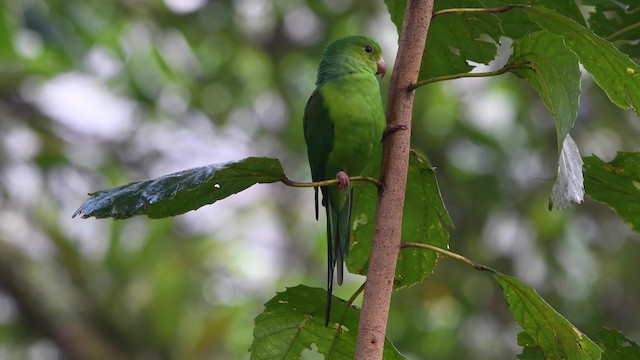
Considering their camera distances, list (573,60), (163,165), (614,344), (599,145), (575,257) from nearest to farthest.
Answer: (573,60) < (614,344) < (599,145) < (575,257) < (163,165)

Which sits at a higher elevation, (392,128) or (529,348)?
(392,128)

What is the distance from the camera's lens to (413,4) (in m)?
1.72

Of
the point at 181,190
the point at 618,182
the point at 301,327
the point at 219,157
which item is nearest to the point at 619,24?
the point at 618,182

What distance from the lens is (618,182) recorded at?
2.09 meters

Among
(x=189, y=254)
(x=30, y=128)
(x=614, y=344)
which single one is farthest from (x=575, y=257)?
(x=614, y=344)

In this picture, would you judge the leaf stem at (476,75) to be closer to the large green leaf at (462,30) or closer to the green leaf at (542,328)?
the large green leaf at (462,30)

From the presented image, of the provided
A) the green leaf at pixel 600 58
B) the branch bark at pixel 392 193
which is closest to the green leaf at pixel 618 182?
the green leaf at pixel 600 58

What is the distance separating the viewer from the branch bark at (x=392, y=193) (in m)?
1.56

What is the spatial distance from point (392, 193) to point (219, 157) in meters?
7.77

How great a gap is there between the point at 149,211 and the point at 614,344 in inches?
41.6

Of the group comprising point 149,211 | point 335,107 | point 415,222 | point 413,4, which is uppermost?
point 335,107

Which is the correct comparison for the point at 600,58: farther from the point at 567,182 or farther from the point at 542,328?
the point at 542,328

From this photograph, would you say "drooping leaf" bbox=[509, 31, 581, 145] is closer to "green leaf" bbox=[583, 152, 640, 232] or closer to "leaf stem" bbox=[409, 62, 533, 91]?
"leaf stem" bbox=[409, 62, 533, 91]

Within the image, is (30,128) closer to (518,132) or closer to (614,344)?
(518,132)
